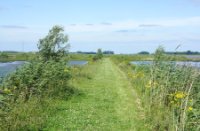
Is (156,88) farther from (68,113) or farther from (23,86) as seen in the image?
(23,86)

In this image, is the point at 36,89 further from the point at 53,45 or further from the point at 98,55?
the point at 98,55

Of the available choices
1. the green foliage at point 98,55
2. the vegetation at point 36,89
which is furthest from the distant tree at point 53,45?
the green foliage at point 98,55

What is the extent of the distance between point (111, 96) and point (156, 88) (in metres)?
4.83

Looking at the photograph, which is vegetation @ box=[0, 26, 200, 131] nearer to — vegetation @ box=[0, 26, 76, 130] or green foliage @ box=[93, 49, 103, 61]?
vegetation @ box=[0, 26, 76, 130]

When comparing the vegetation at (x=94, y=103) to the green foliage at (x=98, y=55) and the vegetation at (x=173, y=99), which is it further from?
the green foliage at (x=98, y=55)

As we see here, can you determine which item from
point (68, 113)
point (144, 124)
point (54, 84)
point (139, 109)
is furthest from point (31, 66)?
point (144, 124)

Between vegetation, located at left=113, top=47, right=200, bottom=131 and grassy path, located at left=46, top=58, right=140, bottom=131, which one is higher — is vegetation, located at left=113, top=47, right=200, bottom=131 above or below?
above

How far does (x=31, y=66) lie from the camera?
17203 mm

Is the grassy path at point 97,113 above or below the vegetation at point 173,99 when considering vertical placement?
below

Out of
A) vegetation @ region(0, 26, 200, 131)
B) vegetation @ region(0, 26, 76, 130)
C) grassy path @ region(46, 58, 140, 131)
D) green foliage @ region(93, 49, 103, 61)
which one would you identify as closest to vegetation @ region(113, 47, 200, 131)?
vegetation @ region(0, 26, 200, 131)

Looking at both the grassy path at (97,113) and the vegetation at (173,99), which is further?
the grassy path at (97,113)

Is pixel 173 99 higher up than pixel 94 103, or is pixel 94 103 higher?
pixel 173 99

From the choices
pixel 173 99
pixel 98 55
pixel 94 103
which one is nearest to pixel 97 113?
pixel 94 103

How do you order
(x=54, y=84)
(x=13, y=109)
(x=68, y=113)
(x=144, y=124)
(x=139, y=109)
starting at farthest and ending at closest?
1. (x=54, y=84)
2. (x=139, y=109)
3. (x=68, y=113)
4. (x=144, y=124)
5. (x=13, y=109)
